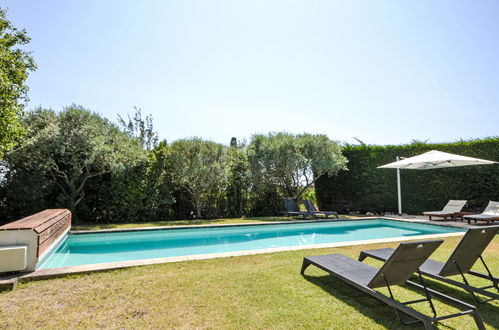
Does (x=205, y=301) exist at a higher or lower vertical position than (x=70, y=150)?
lower

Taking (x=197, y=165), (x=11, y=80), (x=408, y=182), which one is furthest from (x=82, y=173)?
(x=408, y=182)

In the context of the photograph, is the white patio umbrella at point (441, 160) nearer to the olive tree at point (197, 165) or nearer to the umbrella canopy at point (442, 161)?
the umbrella canopy at point (442, 161)

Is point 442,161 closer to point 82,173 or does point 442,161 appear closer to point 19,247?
point 19,247

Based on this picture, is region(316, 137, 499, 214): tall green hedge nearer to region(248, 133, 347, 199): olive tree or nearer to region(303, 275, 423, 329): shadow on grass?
region(248, 133, 347, 199): olive tree

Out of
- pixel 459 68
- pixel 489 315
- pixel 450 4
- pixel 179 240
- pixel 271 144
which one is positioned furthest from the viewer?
pixel 271 144

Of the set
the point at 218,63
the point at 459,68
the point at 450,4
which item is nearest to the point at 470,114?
the point at 459,68

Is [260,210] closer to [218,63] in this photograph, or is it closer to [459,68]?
[218,63]

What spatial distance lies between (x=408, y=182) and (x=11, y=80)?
1797 centimetres

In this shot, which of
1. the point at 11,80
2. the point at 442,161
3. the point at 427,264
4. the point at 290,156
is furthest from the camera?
the point at 290,156

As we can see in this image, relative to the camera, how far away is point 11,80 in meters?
9.56

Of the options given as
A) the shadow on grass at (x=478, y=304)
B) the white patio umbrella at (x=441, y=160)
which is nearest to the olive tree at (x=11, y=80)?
the shadow on grass at (x=478, y=304)

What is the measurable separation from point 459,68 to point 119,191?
1643cm

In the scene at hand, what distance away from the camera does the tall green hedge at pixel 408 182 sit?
13.6m

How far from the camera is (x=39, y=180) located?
11.5 m
